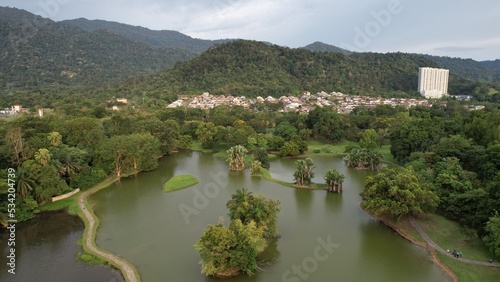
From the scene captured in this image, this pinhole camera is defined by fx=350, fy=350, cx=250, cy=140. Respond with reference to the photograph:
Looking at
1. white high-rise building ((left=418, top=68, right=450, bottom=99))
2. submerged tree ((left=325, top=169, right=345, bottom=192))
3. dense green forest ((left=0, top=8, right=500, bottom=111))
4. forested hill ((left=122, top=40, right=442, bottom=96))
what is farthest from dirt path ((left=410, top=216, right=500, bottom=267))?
white high-rise building ((left=418, top=68, right=450, bottom=99))

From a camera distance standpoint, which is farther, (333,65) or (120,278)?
(333,65)

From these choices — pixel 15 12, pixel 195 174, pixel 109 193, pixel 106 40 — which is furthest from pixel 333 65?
pixel 15 12

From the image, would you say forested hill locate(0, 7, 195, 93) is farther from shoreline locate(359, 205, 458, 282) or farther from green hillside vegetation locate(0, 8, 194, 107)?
shoreline locate(359, 205, 458, 282)

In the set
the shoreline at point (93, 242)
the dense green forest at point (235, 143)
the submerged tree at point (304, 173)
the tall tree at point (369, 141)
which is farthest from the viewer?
the tall tree at point (369, 141)

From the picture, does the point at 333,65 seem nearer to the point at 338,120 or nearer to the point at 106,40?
the point at 338,120

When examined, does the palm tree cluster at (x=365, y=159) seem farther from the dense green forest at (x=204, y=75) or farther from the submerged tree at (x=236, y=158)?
the dense green forest at (x=204, y=75)

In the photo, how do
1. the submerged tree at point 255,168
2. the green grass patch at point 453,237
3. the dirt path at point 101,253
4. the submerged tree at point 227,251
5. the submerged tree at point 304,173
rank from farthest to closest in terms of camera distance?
the submerged tree at point 255,168 → the submerged tree at point 304,173 → the green grass patch at point 453,237 → the dirt path at point 101,253 → the submerged tree at point 227,251

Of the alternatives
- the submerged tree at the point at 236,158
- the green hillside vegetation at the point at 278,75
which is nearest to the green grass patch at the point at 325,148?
the submerged tree at the point at 236,158
